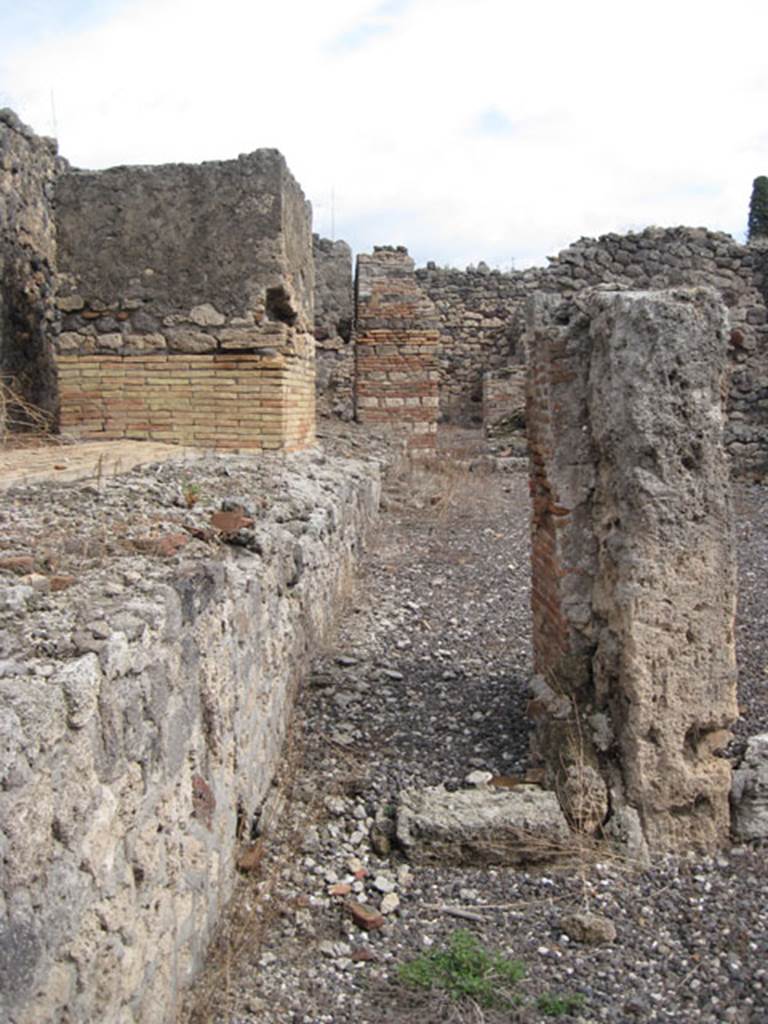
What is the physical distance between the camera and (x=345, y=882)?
3314 mm

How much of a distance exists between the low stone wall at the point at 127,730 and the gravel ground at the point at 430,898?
0.20 metres

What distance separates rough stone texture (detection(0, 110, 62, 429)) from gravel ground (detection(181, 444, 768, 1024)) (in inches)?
207

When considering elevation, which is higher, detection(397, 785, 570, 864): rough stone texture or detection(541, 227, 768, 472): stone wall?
detection(541, 227, 768, 472): stone wall

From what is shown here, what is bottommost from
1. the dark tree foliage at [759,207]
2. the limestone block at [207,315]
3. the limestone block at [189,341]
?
the limestone block at [189,341]

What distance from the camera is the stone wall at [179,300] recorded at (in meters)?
6.73

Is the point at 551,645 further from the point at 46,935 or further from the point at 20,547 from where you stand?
the point at 46,935

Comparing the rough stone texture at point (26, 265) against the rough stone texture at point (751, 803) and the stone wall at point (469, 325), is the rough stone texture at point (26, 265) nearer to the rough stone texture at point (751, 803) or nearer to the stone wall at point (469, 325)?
the rough stone texture at point (751, 803)

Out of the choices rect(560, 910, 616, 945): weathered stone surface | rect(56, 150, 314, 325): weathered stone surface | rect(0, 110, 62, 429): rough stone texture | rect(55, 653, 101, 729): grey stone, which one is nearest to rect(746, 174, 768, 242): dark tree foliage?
rect(0, 110, 62, 429): rough stone texture

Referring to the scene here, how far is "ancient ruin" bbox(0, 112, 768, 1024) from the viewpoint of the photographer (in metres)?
2.07

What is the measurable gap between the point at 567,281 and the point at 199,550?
1147cm

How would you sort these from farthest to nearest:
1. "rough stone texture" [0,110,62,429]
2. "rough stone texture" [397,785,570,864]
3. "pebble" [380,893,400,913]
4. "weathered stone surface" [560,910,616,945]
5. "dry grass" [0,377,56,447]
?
"rough stone texture" [0,110,62,429], "dry grass" [0,377,56,447], "rough stone texture" [397,785,570,864], "pebble" [380,893,400,913], "weathered stone surface" [560,910,616,945]

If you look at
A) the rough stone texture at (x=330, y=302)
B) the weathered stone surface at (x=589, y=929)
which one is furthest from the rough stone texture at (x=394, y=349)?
the weathered stone surface at (x=589, y=929)

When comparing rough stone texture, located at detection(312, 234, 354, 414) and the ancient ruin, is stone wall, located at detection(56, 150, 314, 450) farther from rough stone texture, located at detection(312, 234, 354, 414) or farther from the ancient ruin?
rough stone texture, located at detection(312, 234, 354, 414)

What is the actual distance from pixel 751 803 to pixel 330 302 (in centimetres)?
1181
